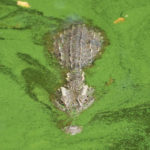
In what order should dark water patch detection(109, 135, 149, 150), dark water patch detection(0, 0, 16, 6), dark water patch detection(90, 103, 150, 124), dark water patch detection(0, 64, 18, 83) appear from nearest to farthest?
dark water patch detection(109, 135, 149, 150), dark water patch detection(90, 103, 150, 124), dark water patch detection(0, 64, 18, 83), dark water patch detection(0, 0, 16, 6)

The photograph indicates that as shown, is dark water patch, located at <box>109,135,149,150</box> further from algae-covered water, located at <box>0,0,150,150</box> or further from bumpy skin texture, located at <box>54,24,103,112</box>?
bumpy skin texture, located at <box>54,24,103,112</box>

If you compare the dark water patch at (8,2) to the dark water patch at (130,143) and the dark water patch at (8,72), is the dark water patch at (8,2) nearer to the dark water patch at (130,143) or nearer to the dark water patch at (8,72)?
the dark water patch at (8,72)

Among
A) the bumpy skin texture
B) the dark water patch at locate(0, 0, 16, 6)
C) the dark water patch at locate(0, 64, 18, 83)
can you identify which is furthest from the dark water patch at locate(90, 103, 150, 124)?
the dark water patch at locate(0, 0, 16, 6)

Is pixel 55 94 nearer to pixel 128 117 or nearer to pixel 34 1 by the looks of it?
pixel 128 117

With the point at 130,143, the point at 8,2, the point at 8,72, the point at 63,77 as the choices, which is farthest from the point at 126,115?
the point at 8,2

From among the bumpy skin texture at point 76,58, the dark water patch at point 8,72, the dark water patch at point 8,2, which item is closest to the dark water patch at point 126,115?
the bumpy skin texture at point 76,58

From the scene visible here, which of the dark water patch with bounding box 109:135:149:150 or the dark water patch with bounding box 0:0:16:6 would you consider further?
the dark water patch with bounding box 0:0:16:6
